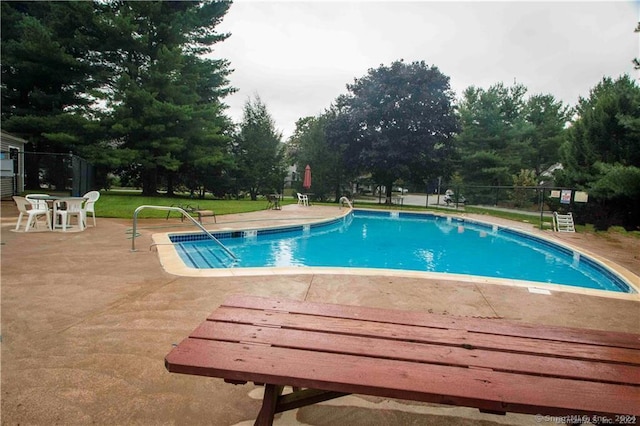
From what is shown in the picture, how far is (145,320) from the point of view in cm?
281

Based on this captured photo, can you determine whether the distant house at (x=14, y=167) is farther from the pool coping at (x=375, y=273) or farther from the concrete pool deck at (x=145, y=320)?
the pool coping at (x=375, y=273)

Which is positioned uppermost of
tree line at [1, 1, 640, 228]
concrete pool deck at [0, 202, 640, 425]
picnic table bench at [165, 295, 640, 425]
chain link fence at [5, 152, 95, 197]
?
tree line at [1, 1, 640, 228]

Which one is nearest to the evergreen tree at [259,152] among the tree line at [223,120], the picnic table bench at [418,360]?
the tree line at [223,120]

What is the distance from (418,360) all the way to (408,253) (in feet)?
25.1

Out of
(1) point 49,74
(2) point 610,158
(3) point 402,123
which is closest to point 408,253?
(2) point 610,158

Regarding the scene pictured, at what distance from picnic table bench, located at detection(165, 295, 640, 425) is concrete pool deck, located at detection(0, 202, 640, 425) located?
0.57 meters

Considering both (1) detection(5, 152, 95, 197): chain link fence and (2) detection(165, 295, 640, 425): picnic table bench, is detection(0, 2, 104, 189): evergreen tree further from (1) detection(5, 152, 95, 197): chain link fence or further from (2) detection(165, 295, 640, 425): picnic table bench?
(2) detection(165, 295, 640, 425): picnic table bench

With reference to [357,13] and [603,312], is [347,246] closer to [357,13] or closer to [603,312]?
[603,312]

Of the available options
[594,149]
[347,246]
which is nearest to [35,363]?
[347,246]

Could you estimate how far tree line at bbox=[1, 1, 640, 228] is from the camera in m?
12.9

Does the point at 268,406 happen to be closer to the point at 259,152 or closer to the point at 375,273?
the point at 375,273

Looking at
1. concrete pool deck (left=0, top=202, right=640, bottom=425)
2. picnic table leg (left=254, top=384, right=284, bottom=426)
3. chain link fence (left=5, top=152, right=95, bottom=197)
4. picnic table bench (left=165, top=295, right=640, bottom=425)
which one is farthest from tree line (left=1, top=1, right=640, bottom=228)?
picnic table leg (left=254, top=384, right=284, bottom=426)

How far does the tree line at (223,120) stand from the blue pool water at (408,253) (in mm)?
3988

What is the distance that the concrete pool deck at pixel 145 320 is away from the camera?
5.76ft
